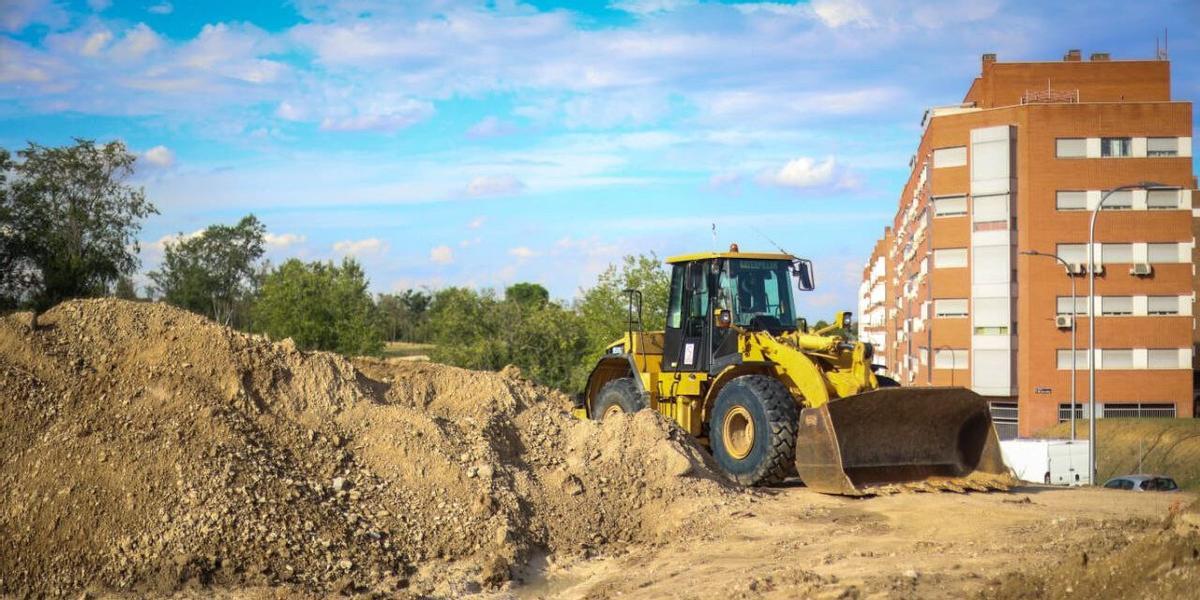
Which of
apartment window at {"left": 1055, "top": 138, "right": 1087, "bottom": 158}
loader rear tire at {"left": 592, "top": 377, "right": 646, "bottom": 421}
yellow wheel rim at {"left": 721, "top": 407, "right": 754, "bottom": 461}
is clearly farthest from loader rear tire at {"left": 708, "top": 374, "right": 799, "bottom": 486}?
apartment window at {"left": 1055, "top": 138, "right": 1087, "bottom": 158}

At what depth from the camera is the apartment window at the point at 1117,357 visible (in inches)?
2031

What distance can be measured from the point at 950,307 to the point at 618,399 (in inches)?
1641

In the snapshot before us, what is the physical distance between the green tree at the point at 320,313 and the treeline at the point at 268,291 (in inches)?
2.2

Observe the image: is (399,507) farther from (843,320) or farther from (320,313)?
(320,313)

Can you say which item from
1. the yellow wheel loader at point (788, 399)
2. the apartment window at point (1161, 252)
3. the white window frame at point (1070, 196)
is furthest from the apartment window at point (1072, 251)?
the yellow wheel loader at point (788, 399)

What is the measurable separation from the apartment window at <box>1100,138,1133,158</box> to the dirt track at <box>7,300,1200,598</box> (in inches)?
1666

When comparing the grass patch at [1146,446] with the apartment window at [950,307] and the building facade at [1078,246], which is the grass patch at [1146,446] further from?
the apartment window at [950,307]

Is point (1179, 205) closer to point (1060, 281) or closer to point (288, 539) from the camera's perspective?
point (1060, 281)

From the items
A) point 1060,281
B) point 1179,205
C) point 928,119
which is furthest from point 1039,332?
point 928,119

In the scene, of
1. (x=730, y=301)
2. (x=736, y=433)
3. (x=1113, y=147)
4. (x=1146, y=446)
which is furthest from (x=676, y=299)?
(x=1113, y=147)

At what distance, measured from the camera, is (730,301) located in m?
16.0

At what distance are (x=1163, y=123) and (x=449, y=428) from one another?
160 ft

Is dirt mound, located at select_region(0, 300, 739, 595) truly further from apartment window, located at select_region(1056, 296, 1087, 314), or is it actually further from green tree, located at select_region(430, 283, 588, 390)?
apartment window, located at select_region(1056, 296, 1087, 314)

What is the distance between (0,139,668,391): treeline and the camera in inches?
1677
